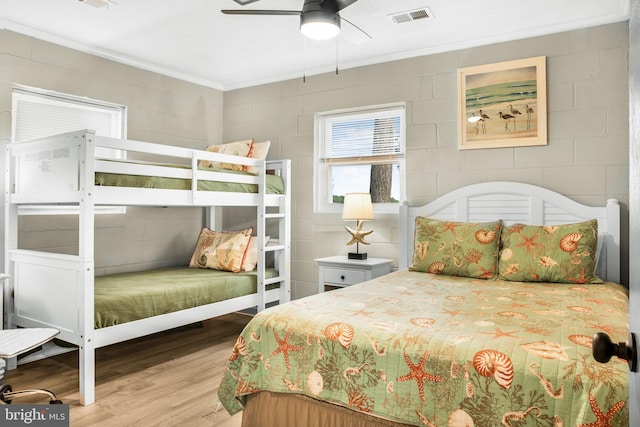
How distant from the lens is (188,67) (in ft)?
14.2

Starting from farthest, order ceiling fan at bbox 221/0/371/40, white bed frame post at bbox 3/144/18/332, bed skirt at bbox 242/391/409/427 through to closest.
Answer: white bed frame post at bbox 3/144/18/332, ceiling fan at bbox 221/0/371/40, bed skirt at bbox 242/391/409/427

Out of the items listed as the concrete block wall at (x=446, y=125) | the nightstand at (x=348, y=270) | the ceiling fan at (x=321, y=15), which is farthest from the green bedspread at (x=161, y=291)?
the ceiling fan at (x=321, y=15)

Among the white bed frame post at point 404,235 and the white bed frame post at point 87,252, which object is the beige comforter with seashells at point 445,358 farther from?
the white bed frame post at point 404,235

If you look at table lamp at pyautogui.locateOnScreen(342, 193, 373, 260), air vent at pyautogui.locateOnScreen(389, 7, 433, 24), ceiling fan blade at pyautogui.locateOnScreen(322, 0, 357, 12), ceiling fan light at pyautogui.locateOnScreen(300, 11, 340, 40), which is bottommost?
table lamp at pyautogui.locateOnScreen(342, 193, 373, 260)

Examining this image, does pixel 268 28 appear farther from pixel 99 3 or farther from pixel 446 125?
pixel 446 125

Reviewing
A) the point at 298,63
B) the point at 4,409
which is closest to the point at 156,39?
the point at 298,63

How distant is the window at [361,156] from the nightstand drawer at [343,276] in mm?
707

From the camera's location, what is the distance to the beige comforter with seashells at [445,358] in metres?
1.38

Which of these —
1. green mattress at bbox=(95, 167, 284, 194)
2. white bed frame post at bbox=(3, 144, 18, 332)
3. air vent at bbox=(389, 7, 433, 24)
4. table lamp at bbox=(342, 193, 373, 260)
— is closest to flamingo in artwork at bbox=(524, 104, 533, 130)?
air vent at bbox=(389, 7, 433, 24)

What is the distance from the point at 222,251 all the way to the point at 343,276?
3.64ft

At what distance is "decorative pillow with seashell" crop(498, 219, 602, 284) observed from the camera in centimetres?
272

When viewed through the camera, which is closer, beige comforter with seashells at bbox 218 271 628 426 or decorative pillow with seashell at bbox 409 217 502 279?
beige comforter with seashells at bbox 218 271 628 426

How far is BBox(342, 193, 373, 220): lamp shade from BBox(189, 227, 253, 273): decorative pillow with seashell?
935 mm

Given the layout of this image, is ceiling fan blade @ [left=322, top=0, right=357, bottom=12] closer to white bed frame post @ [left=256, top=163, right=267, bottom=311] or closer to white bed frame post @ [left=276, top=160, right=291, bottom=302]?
white bed frame post @ [left=256, top=163, right=267, bottom=311]
